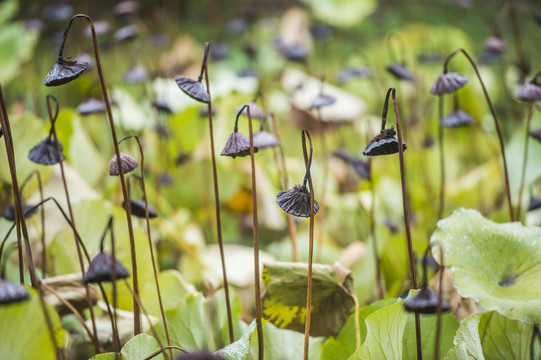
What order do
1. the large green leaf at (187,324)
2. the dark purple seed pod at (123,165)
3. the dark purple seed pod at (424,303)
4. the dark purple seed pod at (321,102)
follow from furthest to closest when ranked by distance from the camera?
1. the dark purple seed pod at (321,102)
2. the large green leaf at (187,324)
3. the dark purple seed pod at (123,165)
4. the dark purple seed pod at (424,303)

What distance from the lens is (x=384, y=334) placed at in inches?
19.0

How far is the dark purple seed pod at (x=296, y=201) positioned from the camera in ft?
1.44

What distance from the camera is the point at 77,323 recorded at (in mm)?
687

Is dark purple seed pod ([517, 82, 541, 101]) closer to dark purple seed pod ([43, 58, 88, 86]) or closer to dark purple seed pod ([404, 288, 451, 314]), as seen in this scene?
dark purple seed pod ([404, 288, 451, 314])

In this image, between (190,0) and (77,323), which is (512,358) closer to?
(77,323)

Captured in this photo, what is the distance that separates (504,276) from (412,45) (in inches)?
67.2

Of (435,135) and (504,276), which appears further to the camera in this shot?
(435,135)

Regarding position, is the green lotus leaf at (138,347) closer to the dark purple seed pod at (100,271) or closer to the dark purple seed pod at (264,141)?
the dark purple seed pod at (100,271)

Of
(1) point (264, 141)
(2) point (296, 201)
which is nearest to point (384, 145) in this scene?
(2) point (296, 201)

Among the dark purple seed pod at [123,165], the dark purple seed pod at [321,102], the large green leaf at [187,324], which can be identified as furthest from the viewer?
the dark purple seed pod at [321,102]

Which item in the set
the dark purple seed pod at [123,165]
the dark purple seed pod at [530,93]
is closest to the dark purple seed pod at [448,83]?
the dark purple seed pod at [530,93]

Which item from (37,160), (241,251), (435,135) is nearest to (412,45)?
(435,135)

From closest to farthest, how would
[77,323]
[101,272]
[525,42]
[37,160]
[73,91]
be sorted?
1. [101,272]
2. [37,160]
3. [77,323]
4. [73,91]
5. [525,42]

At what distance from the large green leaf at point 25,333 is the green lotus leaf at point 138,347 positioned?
7 centimetres
